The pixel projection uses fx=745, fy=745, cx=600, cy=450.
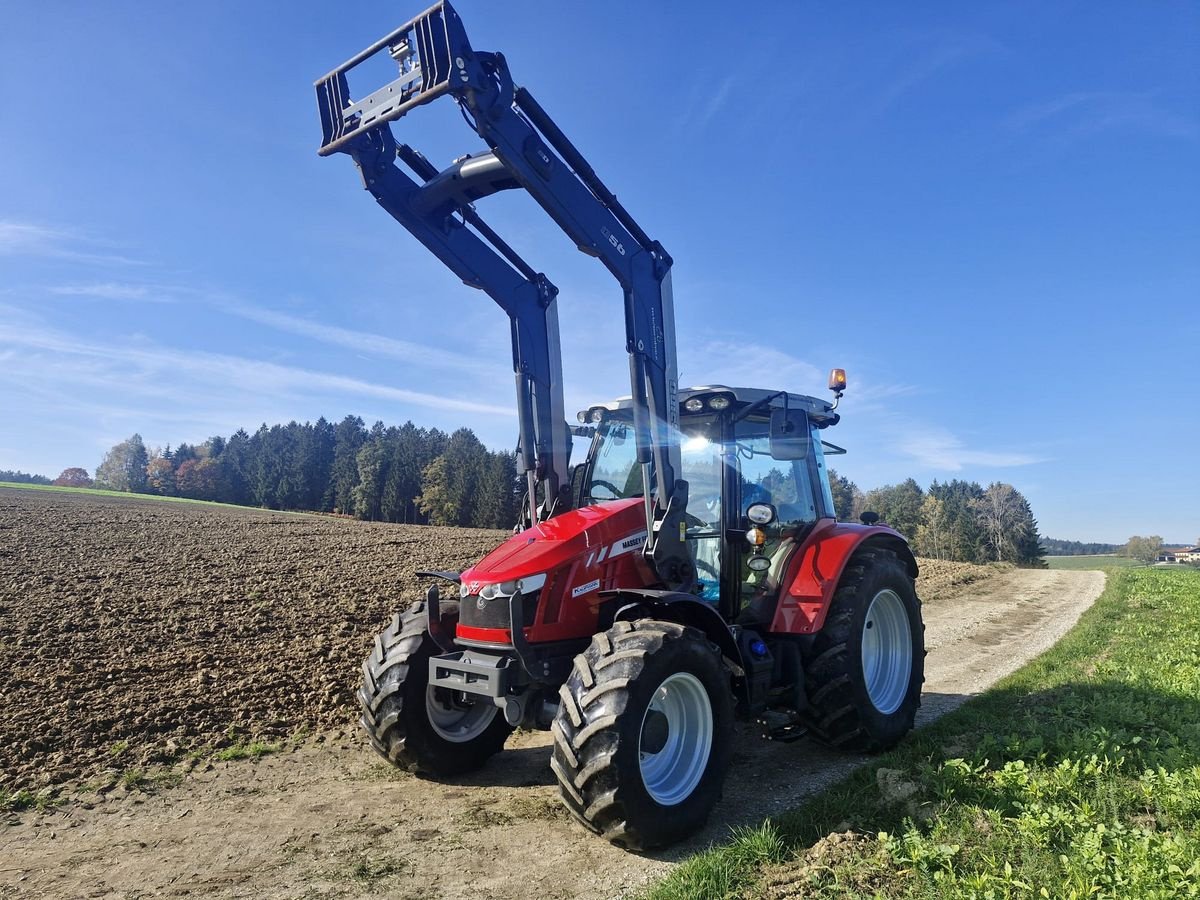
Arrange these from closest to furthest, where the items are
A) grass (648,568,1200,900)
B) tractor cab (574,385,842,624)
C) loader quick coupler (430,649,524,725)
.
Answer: grass (648,568,1200,900) < loader quick coupler (430,649,524,725) < tractor cab (574,385,842,624)

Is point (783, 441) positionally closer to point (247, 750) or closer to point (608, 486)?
point (608, 486)

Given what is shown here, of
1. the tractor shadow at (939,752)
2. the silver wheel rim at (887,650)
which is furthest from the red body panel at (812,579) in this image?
the tractor shadow at (939,752)

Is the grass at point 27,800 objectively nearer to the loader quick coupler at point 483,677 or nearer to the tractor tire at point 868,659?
the loader quick coupler at point 483,677

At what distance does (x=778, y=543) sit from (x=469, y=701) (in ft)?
8.42

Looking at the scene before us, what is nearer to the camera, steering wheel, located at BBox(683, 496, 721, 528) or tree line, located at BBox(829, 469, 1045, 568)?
steering wheel, located at BBox(683, 496, 721, 528)

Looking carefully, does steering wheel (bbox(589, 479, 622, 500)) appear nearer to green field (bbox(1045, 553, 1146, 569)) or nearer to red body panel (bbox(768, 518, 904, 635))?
red body panel (bbox(768, 518, 904, 635))

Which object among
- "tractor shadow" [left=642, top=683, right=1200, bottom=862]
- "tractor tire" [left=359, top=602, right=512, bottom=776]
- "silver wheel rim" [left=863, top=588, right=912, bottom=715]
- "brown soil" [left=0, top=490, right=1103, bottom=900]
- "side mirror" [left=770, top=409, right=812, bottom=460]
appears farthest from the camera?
"silver wheel rim" [left=863, top=588, right=912, bottom=715]

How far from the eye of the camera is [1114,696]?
6258 mm

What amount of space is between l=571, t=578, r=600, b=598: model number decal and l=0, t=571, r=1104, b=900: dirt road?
1297 millimetres

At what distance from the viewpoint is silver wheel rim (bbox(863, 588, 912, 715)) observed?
5986 mm

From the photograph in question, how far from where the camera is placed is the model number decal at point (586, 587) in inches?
179

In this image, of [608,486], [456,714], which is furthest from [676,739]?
[608,486]

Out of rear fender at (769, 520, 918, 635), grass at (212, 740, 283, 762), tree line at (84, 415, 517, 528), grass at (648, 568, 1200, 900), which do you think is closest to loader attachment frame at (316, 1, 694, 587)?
rear fender at (769, 520, 918, 635)

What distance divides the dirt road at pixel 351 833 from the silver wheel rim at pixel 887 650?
2.60 feet
